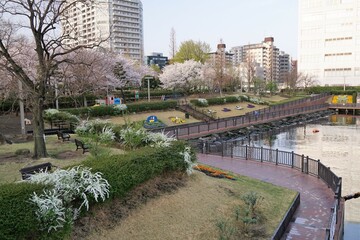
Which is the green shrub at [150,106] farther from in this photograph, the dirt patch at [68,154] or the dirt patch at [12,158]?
the dirt patch at [12,158]

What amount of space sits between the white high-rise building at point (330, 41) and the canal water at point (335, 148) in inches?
2209

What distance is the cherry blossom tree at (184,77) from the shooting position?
206ft

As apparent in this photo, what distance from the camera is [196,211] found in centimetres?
1030

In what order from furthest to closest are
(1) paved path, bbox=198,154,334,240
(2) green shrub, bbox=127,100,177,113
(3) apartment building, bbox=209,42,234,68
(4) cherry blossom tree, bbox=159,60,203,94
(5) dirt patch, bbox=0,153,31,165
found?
(3) apartment building, bbox=209,42,234,68, (4) cherry blossom tree, bbox=159,60,203,94, (2) green shrub, bbox=127,100,177,113, (5) dirt patch, bbox=0,153,31,165, (1) paved path, bbox=198,154,334,240

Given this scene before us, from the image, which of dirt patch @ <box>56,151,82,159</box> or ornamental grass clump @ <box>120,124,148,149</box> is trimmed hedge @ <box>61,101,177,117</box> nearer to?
dirt patch @ <box>56,151,82,159</box>

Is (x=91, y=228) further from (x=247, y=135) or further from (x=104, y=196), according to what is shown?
(x=247, y=135)

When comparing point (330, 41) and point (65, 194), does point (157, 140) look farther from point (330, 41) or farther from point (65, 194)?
point (330, 41)

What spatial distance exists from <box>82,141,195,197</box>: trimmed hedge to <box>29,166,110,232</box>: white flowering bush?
38cm

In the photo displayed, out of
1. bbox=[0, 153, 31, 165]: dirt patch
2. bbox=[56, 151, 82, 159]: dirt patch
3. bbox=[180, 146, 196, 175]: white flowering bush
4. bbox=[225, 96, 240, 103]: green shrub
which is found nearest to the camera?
bbox=[180, 146, 196, 175]: white flowering bush

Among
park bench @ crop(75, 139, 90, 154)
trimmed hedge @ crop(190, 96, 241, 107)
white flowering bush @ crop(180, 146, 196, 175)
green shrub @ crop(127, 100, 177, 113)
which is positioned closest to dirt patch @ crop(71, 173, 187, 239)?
white flowering bush @ crop(180, 146, 196, 175)

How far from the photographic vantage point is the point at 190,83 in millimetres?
63656

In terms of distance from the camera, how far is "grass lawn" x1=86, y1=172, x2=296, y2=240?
8633 millimetres

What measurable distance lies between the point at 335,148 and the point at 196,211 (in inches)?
880

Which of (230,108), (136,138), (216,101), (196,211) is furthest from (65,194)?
(230,108)
